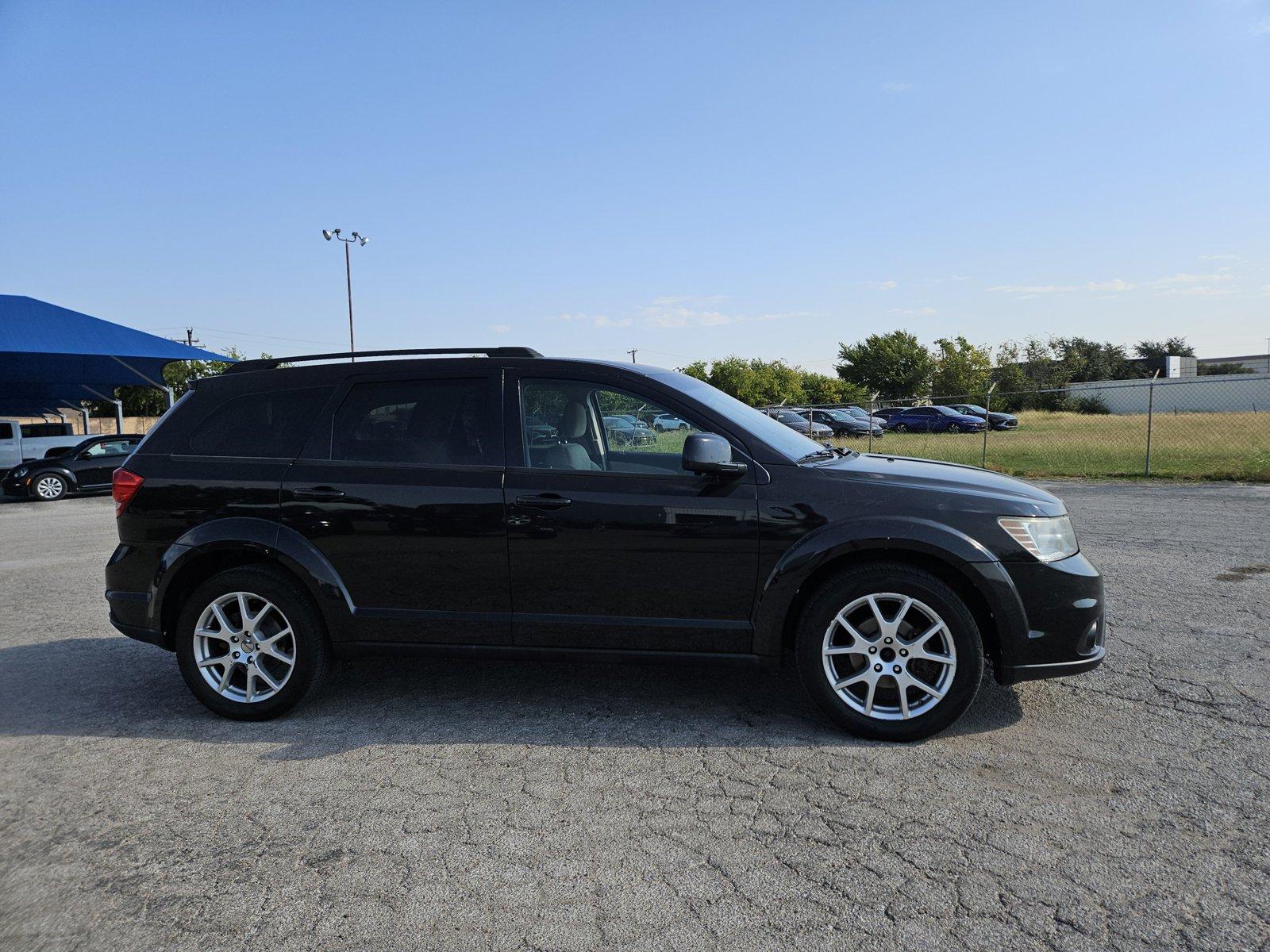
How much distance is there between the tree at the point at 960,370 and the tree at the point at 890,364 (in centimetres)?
1158

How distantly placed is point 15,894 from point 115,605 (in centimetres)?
200

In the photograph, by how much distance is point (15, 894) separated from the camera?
2.79 meters

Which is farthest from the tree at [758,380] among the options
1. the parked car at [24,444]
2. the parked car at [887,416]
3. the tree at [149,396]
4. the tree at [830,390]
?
the parked car at [24,444]

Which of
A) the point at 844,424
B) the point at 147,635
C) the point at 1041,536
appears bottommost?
the point at 147,635

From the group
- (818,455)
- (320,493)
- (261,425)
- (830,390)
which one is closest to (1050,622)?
(818,455)

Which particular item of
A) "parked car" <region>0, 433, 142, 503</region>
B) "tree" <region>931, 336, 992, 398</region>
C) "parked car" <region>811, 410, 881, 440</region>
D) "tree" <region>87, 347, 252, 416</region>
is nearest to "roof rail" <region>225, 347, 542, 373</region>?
"parked car" <region>0, 433, 142, 503</region>

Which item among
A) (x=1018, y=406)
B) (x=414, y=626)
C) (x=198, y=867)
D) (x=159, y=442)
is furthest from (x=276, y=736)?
(x=1018, y=406)

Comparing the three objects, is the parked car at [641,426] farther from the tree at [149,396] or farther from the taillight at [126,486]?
the tree at [149,396]

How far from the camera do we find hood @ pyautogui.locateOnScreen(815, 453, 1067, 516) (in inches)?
156

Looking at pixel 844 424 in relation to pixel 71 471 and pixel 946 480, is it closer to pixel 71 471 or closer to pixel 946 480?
pixel 71 471

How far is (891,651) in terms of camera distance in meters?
Result: 3.85

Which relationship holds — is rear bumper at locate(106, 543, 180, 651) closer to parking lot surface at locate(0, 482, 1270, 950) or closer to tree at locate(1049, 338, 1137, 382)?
parking lot surface at locate(0, 482, 1270, 950)

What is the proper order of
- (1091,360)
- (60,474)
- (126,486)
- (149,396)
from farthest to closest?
(1091,360)
(149,396)
(60,474)
(126,486)

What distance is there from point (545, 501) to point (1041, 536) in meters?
2.28
